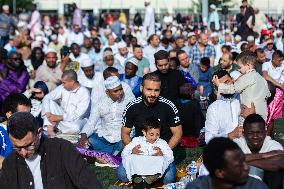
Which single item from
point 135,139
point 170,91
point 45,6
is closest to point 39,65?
point 170,91

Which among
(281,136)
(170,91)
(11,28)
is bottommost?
(281,136)

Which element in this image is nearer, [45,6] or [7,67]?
[7,67]

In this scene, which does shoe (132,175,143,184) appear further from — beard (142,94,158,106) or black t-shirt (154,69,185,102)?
black t-shirt (154,69,185,102)

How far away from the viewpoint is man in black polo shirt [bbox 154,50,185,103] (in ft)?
41.2

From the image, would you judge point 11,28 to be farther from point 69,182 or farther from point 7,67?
point 69,182

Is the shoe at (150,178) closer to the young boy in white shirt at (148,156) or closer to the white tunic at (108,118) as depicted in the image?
the young boy in white shirt at (148,156)

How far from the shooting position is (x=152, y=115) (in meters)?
10.2

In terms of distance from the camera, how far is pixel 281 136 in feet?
45.0

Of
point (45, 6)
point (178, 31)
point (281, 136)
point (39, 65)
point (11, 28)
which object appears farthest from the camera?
point (45, 6)

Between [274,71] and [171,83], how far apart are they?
4.95 m

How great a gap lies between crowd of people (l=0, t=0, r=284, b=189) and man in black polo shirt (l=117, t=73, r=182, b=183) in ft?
0.04

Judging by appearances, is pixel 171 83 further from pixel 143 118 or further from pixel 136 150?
pixel 136 150

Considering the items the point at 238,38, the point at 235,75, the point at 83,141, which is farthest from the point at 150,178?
the point at 238,38

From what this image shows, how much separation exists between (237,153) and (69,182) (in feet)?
4.82
